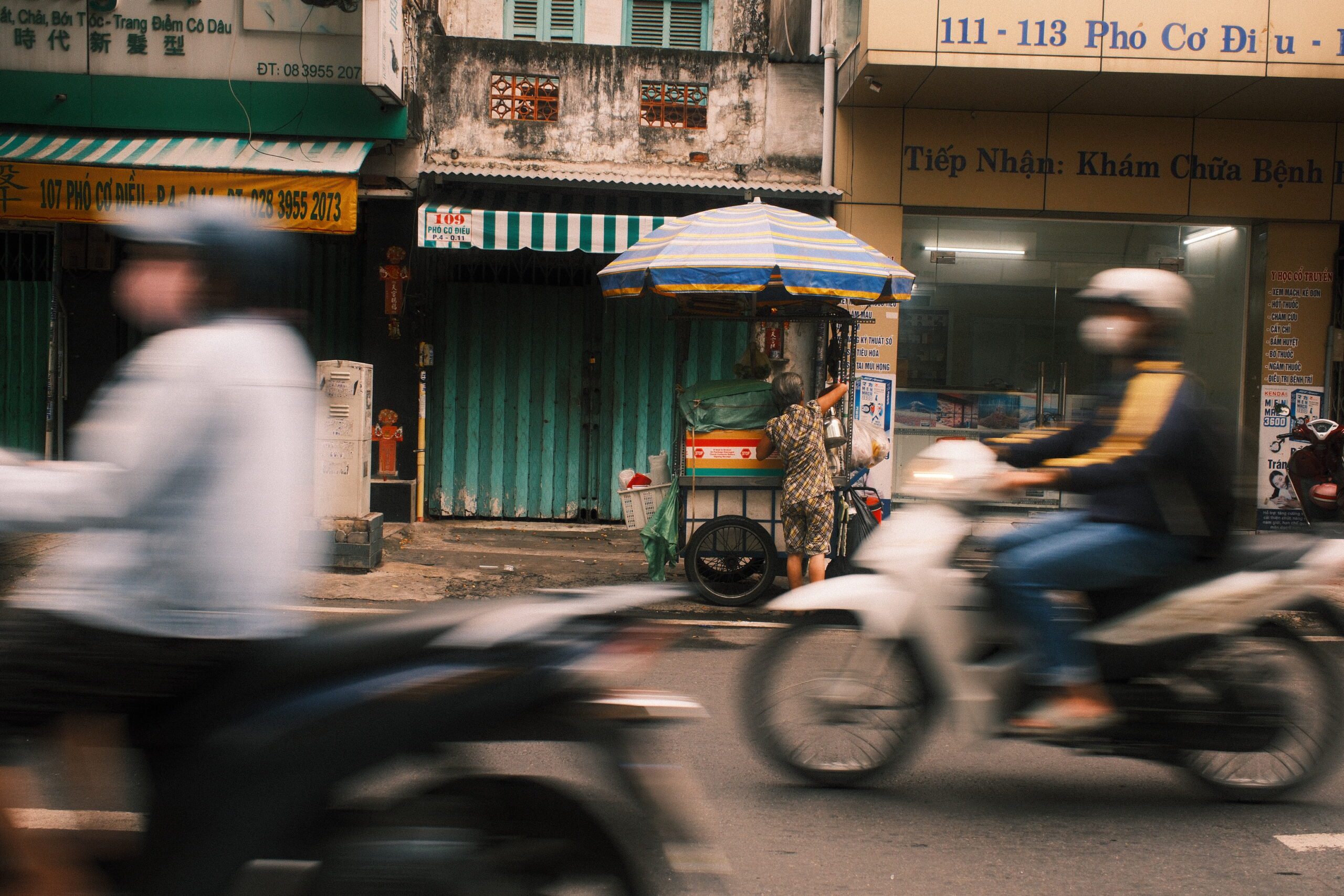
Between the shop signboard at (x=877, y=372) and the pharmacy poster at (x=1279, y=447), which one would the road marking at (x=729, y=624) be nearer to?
the shop signboard at (x=877, y=372)

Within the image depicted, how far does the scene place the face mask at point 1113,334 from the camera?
387 cm

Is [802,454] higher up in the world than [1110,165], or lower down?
lower down

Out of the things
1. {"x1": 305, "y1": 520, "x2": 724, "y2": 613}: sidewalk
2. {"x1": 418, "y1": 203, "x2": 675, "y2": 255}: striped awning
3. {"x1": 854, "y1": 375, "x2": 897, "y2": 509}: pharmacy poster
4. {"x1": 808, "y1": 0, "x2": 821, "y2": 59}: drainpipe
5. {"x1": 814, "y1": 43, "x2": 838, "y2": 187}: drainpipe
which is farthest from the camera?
{"x1": 808, "y1": 0, "x2": 821, "y2": 59}: drainpipe

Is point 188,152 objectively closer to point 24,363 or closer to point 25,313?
point 25,313

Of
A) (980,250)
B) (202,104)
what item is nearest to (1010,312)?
(980,250)

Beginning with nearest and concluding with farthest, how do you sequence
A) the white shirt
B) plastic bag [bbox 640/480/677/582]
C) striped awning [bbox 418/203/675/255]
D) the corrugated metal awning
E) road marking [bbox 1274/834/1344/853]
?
the white shirt, road marking [bbox 1274/834/1344/853], plastic bag [bbox 640/480/677/582], striped awning [bbox 418/203/675/255], the corrugated metal awning

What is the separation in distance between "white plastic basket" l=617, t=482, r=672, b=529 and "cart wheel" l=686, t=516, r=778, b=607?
49 centimetres

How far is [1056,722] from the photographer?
11.9 ft

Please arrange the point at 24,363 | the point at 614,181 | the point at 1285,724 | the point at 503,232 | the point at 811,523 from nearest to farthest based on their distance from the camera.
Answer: the point at 1285,724 → the point at 811,523 → the point at 503,232 → the point at 614,181 → the point at 24,363

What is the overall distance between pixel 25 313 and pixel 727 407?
282 inches

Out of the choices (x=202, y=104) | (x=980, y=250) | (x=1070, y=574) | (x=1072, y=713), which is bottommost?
(x=1072, y=713)

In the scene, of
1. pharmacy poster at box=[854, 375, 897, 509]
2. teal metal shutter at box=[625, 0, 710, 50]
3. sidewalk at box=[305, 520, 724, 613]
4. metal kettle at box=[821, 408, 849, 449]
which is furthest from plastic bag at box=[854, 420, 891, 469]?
teal metal shutter at box=[625, 0, 710, 50]

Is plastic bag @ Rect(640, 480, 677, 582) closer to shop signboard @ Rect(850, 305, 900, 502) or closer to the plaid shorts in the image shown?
the plaid shorts

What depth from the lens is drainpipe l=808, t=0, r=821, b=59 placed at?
11125 millimetres
